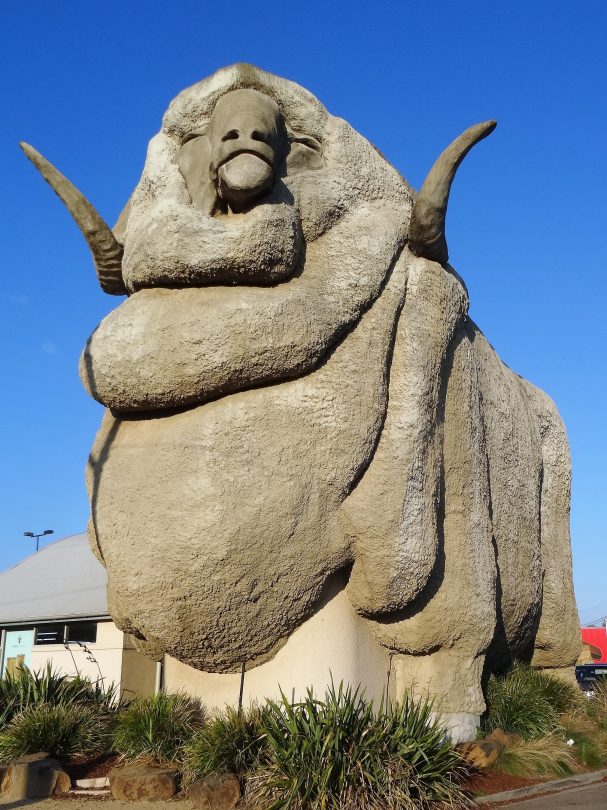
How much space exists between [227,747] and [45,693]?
8.59 ft

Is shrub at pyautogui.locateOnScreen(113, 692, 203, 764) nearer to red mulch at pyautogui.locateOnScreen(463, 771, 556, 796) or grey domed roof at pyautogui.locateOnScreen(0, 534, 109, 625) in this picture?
red mulch at pyautogui.locateOnScreen(463, 771, 556, 796)

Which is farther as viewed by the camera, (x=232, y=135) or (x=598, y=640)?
(x=598, y=640)

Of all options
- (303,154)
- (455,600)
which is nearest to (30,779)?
(455,600)

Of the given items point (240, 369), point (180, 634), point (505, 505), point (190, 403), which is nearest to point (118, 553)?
point (180, 634)

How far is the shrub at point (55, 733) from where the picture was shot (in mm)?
7445

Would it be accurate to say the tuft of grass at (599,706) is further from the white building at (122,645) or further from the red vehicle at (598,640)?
Answer: the red vehicle at (598,640)

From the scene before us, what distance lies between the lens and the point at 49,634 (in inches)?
711

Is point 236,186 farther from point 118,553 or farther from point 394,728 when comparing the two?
point 394,728

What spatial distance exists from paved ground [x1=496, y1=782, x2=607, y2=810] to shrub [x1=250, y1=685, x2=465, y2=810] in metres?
0.57

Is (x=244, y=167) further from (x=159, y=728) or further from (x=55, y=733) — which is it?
(x=55, y=733)

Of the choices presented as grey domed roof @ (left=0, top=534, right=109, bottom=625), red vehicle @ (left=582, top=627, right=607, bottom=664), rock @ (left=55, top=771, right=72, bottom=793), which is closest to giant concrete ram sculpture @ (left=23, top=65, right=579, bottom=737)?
rock @ (left=55, top=771, right=72, bottom=793)

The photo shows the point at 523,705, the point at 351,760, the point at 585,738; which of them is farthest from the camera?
the point at 585,738

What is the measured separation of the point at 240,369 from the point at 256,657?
2.44 m

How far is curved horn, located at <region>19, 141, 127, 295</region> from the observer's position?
8.01 meters
